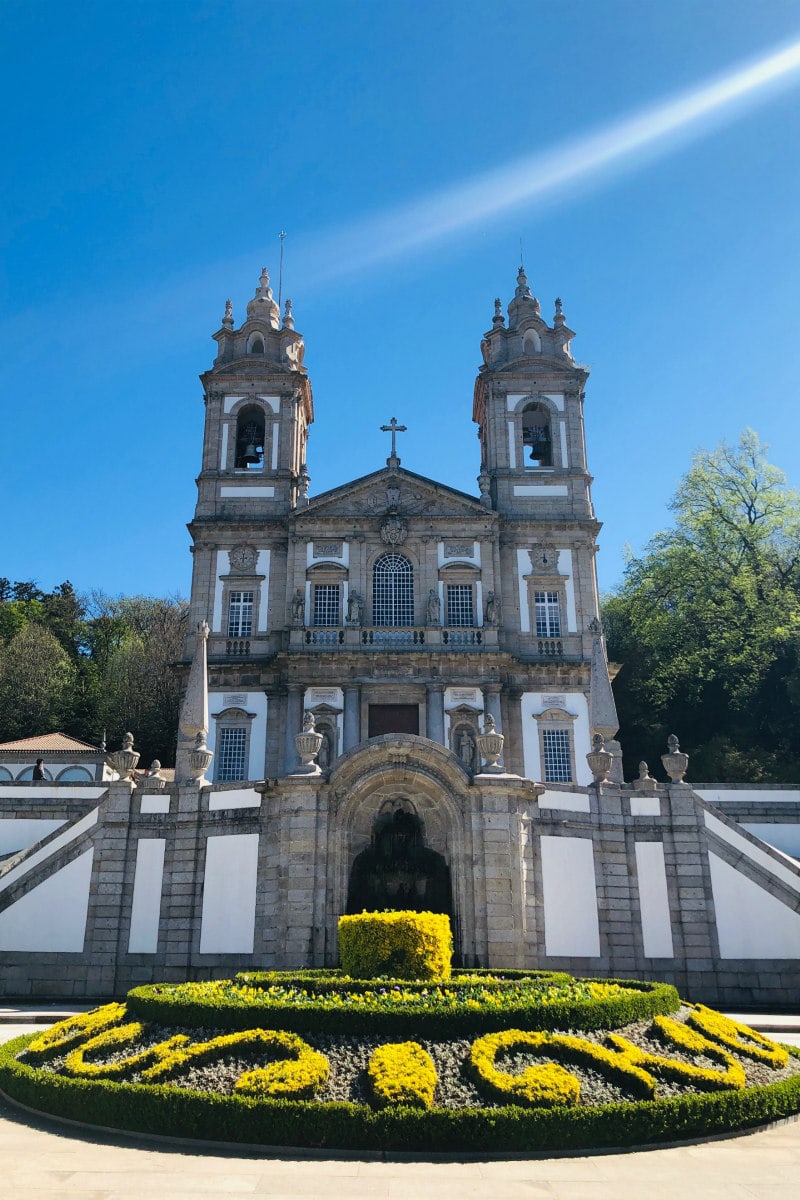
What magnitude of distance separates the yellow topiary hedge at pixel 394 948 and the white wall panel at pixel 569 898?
5279mm

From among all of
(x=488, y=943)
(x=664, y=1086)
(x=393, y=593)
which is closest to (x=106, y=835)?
(x=488, y=943)

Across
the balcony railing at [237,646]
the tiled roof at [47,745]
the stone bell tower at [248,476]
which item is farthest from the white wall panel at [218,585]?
the tiled roof at [47,745]

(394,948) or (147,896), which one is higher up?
(147,896)

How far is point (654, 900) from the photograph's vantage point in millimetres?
17422

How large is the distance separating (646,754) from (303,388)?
18.9 meters

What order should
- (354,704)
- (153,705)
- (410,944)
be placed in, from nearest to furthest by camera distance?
(410,944), (354,704), (153,705)

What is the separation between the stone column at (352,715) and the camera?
91.1 feet

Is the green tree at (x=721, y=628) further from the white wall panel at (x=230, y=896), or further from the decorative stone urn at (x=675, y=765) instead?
the white wall panel at (x=230, y=896)

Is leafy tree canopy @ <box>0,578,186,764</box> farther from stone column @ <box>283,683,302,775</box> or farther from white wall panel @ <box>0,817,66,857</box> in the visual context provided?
white wall panel @ <box>0,817,66,857</box>

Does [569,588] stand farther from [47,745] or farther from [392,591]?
[47,745]

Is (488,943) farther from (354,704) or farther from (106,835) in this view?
(354,704)

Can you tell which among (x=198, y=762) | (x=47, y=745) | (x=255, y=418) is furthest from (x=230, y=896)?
(x=255, y=418)

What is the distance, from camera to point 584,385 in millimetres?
33906

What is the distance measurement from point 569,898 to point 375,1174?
10686 millimetres
